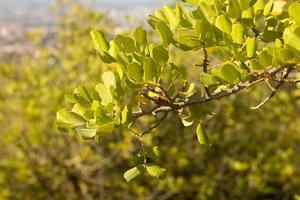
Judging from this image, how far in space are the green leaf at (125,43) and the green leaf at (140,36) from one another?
0.02 meters

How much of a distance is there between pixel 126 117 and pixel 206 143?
0.90 feet

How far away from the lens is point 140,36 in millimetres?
1414

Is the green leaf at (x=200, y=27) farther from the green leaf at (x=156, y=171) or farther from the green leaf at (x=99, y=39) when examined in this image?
the green leaf at (x=156, y=171)

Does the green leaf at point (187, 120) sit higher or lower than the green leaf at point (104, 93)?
lower

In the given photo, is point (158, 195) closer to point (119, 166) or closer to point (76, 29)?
point (119, 166)

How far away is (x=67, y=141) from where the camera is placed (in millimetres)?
6383

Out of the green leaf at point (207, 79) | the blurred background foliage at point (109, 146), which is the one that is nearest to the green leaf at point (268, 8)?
the green leaf at point (207, 79)

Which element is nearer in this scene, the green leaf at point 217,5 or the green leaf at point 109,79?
the green leaf at point 217,5

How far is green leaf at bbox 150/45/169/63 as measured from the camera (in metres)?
1.41

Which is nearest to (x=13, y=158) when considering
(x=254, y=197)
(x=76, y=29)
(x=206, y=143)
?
(x=76, y=29)

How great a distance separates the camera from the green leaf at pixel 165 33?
1364 millimetres

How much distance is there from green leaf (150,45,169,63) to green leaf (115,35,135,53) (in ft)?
0.19

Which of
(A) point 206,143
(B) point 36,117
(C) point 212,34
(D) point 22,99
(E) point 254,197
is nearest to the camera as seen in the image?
(C) point 212,34

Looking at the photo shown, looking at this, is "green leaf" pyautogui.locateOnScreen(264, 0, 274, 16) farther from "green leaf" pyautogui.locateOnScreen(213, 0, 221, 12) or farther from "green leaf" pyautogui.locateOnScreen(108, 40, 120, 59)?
"green leaf" pyautogui.locateOnScreen(108, 40, 120, 59)
